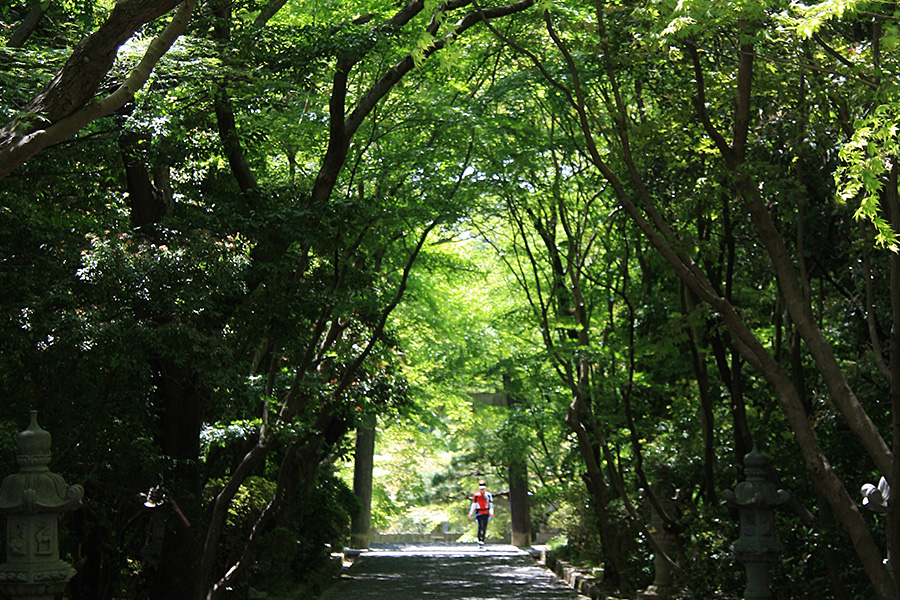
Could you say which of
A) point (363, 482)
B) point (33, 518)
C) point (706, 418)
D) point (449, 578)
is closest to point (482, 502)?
point (363, 482)

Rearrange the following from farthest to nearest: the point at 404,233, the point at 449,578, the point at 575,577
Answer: the point at 449,578 < the point at 575,577 < the point at 404,233

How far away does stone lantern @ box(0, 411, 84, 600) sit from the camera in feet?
24.0

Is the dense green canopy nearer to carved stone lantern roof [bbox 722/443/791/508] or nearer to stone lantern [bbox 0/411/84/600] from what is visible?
carved stone lantern roof [bbox 722/443/791/508]

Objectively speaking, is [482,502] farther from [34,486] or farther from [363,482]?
[34,486]

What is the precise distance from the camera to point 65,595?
11.0 meters

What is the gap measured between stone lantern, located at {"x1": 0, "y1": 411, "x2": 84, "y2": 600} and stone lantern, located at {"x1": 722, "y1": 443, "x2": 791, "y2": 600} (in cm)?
595

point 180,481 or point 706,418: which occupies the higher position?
point 706,418

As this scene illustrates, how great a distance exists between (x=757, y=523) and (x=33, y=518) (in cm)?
640

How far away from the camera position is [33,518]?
7410 millimetres

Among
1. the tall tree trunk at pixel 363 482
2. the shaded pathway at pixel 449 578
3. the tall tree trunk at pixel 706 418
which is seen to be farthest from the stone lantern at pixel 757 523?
the tall tree trunk at pixel 363 482

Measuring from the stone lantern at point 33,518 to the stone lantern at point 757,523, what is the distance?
5954mm

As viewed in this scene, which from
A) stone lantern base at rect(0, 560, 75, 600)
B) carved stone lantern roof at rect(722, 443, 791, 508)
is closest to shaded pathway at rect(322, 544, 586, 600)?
carved stone lantern roof at rect(722, 443, 791, 508)

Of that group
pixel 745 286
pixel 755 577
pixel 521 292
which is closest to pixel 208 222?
pixel 755 577

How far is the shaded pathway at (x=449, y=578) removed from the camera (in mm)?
16234
